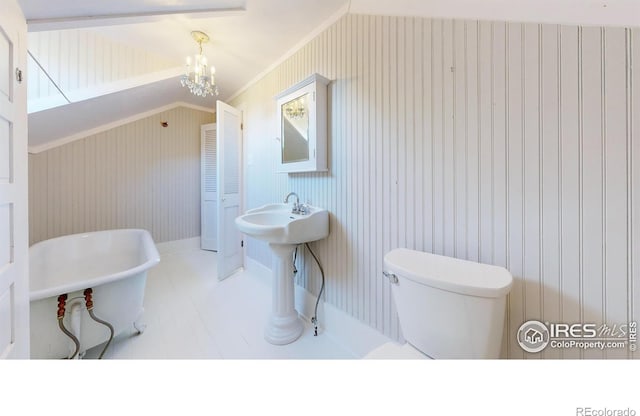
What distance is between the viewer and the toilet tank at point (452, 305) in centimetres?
75

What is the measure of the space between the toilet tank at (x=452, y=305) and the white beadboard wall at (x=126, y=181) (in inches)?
147

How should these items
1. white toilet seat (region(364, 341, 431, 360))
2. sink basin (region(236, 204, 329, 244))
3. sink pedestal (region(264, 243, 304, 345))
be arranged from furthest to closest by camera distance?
sink pedestal (region(264, 243, 304, 345)) → sink basin (region(236, 204, 329, 244)) → white toilet seat (region(364, 341, 431, 360))

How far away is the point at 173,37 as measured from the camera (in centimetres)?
188

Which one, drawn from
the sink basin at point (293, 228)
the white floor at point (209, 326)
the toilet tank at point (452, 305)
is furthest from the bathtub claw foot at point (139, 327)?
the toilet tank at point (452, 305)

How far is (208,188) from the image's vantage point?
364 centimetres

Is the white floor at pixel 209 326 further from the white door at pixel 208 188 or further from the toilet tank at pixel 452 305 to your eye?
the white door at pixel 208 188

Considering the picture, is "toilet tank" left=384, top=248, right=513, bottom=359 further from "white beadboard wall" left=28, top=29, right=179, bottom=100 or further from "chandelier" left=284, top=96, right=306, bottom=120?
"white beadboard wall" left=28, top=29, right=179, bottom=100

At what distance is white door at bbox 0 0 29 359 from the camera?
0.78 meters

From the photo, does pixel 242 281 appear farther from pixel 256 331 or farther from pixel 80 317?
pixel 80 317

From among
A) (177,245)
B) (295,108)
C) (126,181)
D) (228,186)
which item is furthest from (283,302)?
(126,181)

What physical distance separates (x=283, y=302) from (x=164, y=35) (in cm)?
239

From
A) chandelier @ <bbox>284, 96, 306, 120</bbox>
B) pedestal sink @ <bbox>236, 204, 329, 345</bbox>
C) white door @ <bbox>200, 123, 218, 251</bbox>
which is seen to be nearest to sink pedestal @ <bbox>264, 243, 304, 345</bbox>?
pedestal sink @ <bbox>236, 204, 329, 345</bbox>

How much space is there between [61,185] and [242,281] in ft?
8.16
